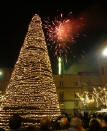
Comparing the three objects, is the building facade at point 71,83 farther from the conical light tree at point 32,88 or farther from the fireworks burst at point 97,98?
the conical light tree at point 32,88

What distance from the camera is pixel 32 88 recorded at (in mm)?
11008

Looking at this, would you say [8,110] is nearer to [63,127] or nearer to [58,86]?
[63,127]

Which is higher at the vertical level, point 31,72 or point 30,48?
point 30,48

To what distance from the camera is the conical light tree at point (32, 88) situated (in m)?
10.5

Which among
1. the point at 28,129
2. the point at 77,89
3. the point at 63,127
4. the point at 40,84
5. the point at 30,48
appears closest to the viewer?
the point at 28,129

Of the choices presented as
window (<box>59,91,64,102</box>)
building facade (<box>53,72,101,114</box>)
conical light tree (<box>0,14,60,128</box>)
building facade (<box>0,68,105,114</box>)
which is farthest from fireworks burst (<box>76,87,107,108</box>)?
A: conical light tree (<box>0,14,60,128</box>)

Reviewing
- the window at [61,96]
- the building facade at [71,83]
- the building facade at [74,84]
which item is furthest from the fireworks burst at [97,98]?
the window at [61,96]

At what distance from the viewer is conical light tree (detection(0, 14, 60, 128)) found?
10.5 metres

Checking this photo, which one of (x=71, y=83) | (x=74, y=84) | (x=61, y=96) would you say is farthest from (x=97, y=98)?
(x=61, y=96)

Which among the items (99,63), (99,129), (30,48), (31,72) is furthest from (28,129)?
(99,63)

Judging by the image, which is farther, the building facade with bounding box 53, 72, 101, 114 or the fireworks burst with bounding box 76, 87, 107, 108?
the building facade with bounding box 53, 72, 101, 114

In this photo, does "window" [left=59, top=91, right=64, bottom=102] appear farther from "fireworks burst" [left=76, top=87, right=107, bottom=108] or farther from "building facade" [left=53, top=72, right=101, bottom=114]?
"fireworks burst" [left=76, top=87, right=107, bottom=108]

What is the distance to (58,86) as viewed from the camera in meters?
40.2

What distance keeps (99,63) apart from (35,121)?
34169 mm
